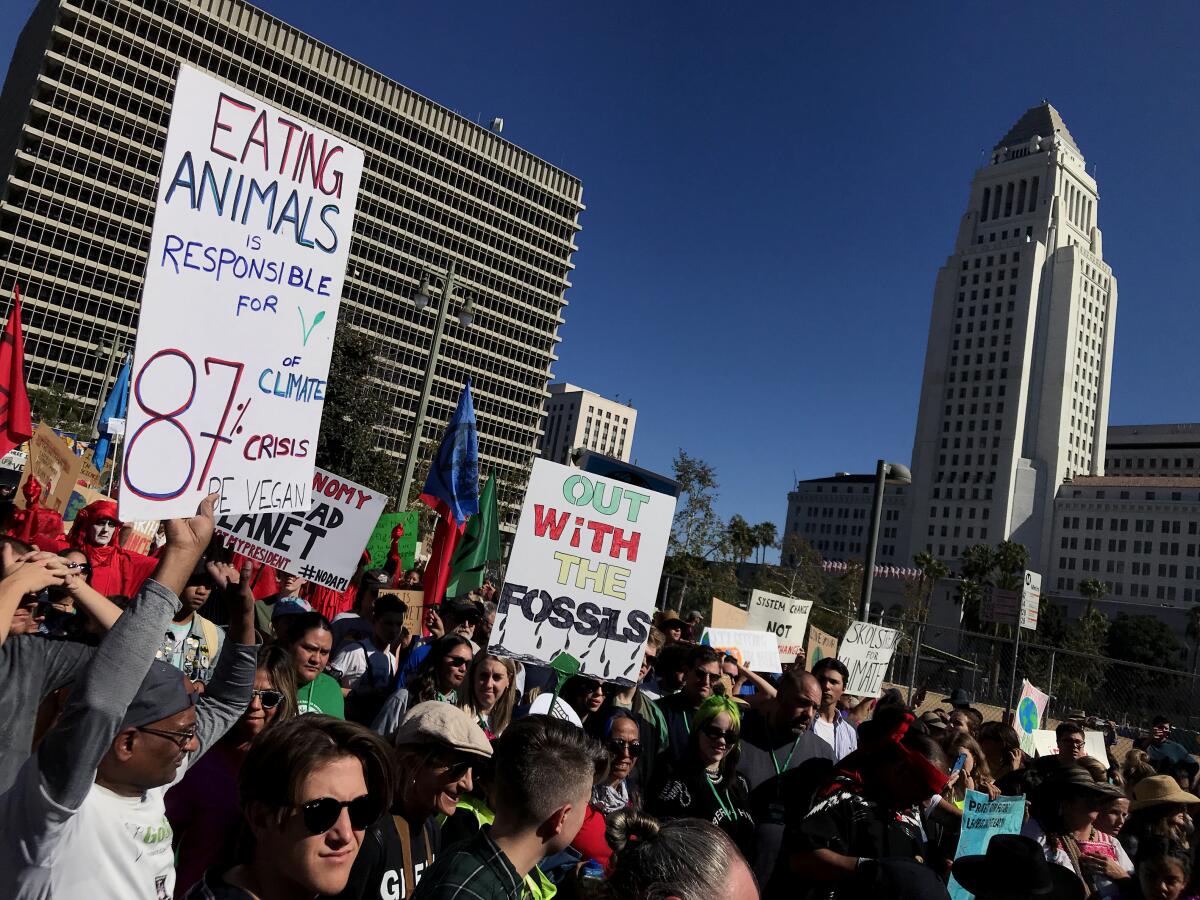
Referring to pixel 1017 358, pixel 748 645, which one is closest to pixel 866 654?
pixel 748 645

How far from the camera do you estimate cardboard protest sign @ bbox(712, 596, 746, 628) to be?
→ 9672 mm

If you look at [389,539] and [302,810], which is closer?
[302,810]

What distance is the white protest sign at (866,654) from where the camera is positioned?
1027cm

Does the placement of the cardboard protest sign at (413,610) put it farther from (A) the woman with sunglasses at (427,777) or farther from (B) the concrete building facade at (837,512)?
(B) the concrete building facade at (837,512)

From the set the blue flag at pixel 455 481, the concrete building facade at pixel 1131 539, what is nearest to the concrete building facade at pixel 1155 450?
the concrete building facade at pixel 1131 539

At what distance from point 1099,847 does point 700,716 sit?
2.29 m

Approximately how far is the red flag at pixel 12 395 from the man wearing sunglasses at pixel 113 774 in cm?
480

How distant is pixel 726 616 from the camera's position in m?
9.94

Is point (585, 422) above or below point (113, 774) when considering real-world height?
above

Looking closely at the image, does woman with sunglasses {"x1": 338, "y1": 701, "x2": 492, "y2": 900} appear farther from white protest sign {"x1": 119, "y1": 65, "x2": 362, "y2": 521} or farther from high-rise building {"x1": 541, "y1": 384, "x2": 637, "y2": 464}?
high-rise building {"x1": 541, "y1": 384, "x2": 637, "y2": 464}

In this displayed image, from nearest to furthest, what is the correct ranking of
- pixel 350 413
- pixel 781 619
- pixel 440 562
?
pixel 440 562
pixel 781 619
pixel 350 413

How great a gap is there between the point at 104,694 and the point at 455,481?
8.32 metres

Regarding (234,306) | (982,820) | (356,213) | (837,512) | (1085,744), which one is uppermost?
(356,213)

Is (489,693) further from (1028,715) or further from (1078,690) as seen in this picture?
(1078,690)
